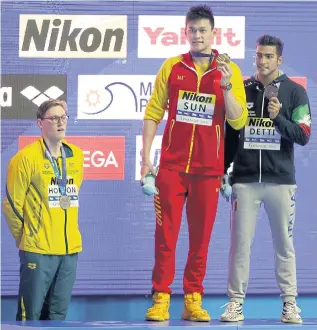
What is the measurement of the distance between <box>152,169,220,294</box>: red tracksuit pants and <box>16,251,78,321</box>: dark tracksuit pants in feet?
1.78

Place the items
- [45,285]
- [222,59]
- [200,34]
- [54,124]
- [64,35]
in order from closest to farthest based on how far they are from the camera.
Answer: [222,59], [200,34], [45,285], [54,124], [64,35]

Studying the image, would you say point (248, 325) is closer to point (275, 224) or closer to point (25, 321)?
point (275, 224)

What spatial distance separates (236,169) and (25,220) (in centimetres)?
122

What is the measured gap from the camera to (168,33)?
6402 millimetres

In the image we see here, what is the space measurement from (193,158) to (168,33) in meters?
1.44

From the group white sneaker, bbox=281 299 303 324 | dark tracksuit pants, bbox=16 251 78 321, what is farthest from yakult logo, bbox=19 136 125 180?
white sneaker, bbox=281 299 303 324

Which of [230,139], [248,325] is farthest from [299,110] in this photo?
[248,325]

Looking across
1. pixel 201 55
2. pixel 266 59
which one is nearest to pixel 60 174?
pixel 201 55

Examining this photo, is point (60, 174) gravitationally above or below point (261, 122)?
below

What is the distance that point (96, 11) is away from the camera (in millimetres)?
6406

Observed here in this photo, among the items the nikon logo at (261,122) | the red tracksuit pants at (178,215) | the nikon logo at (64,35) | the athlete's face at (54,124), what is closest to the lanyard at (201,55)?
the nikon logo at (261,122)

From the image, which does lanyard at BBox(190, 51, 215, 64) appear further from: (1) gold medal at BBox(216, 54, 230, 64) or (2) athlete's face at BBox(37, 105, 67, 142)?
(2) athlete's face at BBox(37, 105, 67, 142)

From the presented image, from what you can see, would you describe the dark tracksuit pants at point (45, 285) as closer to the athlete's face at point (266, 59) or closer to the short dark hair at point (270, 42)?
the athlete's face at point (266, 59)

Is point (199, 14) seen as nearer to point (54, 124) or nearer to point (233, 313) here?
point (54, 124)
